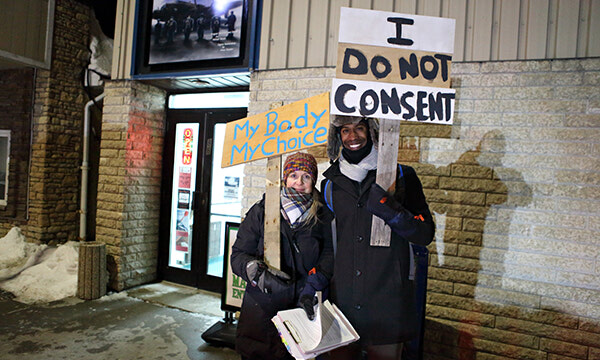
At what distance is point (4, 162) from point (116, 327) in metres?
4.59

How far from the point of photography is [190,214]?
5.50 metres

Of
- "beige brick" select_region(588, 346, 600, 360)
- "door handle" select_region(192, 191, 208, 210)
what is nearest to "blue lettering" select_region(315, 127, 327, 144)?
"beige brick" select_region(588, 346, 600, 360)

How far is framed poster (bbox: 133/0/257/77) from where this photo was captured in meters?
4.44

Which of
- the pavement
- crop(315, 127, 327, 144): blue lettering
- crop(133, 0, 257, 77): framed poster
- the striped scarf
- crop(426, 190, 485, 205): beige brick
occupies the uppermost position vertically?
crop(133, 0, 257, 77): framed poster

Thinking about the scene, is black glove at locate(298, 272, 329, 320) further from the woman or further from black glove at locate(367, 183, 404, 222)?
black glove at locate(367, 183, 404, 222)

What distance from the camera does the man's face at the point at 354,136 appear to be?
2.16 m

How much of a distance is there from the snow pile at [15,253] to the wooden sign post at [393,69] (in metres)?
5.86

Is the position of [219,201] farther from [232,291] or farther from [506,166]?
[506,166]

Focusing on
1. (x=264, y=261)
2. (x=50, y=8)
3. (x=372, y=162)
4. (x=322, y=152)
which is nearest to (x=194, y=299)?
(x=322, y=152)

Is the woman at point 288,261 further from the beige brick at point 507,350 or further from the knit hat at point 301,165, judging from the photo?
the beige brick at point 507,350

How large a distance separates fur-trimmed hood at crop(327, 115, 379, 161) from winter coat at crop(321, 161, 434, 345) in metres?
0.25

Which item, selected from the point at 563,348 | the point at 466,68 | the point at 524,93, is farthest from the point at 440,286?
the point at 466,68

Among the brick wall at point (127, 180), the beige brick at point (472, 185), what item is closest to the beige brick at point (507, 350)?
the beige brick at point (472, 185)

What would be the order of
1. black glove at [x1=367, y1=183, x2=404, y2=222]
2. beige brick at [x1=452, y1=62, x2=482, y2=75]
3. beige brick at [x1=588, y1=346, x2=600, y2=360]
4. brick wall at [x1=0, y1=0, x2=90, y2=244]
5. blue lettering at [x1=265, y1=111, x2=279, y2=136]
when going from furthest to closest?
1. brick wall at [x1=0, y1=0, x2=90, y2=244]
2. beige brick at [x1=452, y1=62, x2=482, y2=75]
3. beige brick at [x1=588, y1=346, x2=600, y2=360]
4. blue lettering at [x1=265, y1=111, x2=279, y2=136]
5. black glove at [x1=367, y1=183, x2=404, y2=222]
